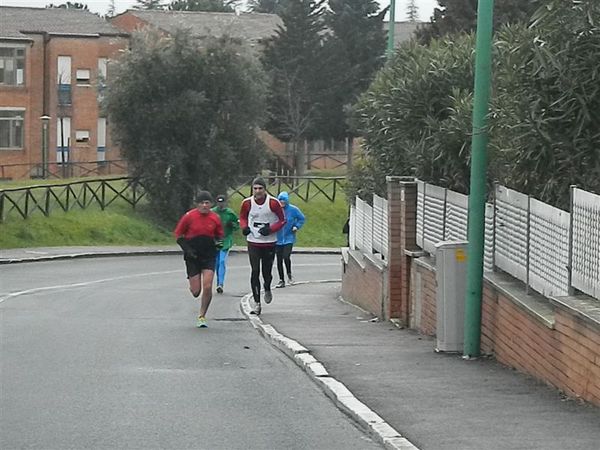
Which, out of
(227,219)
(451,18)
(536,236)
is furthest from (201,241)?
(451,18)

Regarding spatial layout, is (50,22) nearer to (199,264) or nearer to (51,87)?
(51,87)

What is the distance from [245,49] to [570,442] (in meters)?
39.1

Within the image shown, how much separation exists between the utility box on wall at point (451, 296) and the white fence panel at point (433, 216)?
2374 millimetres

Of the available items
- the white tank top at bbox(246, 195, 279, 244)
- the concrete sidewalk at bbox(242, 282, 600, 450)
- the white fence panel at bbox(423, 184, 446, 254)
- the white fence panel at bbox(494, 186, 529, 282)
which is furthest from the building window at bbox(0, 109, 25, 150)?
the white fence panel at bbox(494, 186, 529, 282)

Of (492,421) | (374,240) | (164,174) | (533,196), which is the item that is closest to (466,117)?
(533,196)

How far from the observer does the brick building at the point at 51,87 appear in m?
62.9

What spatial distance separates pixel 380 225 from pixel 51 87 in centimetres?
4732

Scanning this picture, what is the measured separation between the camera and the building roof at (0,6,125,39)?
2520 inches

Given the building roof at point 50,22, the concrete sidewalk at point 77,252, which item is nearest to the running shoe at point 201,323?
the concrete sidewalk at point 77,252

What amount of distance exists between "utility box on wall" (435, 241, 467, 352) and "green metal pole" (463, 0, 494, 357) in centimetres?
27

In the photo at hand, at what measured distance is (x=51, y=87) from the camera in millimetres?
65125

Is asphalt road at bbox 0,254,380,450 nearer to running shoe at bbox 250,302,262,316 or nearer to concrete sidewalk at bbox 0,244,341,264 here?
running shoe at bbox 250,302,262,316

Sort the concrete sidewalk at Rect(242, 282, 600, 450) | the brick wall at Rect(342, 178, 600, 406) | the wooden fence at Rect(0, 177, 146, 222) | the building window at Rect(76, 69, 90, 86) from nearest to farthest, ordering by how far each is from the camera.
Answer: the concrete sidewalk at Rect(242, 282, 600, 450) → the brick wall at Rect(342, 178, 600, 406) → the wooden fence at Rect(0, 177, 146, 222) → the building window at Rect(76, 69, 90, 86)

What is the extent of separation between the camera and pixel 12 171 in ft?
204
